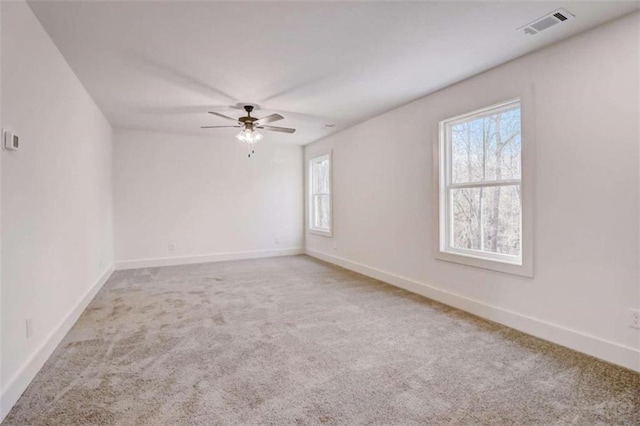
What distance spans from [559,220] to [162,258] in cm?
595

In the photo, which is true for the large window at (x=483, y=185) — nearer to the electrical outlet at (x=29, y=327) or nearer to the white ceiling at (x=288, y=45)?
the white ceiling at (x=288, y=45)

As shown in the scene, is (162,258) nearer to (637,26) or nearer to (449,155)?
(449,155)

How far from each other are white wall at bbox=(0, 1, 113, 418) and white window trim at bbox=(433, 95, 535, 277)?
12.3ft

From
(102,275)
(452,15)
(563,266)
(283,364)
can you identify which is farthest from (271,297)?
(452,15)

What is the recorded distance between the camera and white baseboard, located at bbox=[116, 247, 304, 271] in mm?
5805

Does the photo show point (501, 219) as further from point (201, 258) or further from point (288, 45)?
point (201, 258)

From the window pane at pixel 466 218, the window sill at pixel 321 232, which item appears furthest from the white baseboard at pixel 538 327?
the window sill at pixel 321 232

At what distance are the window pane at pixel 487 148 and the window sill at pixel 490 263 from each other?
82 centimetres

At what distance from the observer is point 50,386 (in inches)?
82.4

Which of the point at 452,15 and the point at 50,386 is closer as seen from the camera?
the point at 50,386

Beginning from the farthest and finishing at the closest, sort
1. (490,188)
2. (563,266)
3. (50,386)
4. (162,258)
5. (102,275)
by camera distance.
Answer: (162,258)
(102,275)
(490,188)
(563,266)
(50,386)

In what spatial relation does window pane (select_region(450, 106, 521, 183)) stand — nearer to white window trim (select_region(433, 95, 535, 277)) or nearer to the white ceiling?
white window trim (select_region(433, 95, 535, 277))

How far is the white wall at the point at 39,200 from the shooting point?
77.0 inches

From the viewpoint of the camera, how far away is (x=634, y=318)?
2293mm
